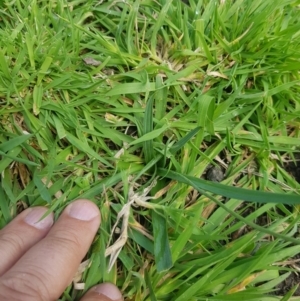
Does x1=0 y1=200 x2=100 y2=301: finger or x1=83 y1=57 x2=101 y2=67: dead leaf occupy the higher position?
x1=83 y1=57 x2=101 y2=67: dead leaf

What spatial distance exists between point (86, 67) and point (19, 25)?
22 centimetres

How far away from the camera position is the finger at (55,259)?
1.17 m

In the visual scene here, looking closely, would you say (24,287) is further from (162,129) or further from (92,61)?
(92,61)

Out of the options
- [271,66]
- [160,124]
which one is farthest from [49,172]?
[271,66]

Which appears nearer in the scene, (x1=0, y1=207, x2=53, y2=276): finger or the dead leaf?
(x1=0, y1=207, x2=53, y2=276): finger

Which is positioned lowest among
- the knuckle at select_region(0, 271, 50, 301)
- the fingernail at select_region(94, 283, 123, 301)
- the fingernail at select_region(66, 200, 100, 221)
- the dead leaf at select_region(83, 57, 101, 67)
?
the fingernail at select_region(94, 283, 123, 301)

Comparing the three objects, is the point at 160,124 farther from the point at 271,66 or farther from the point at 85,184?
the point at 271,66

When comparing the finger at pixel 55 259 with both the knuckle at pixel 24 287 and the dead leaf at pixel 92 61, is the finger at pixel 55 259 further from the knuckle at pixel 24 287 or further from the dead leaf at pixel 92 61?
the dead leaf at pixel 92 61

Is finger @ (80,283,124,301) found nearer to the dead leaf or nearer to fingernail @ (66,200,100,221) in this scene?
fingernail @ (66,200,100,221)

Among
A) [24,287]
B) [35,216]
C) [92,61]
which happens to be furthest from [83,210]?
[92,61]

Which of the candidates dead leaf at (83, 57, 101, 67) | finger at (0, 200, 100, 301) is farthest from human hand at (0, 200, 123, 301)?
dead leaf at (83, 57, 101, 67)

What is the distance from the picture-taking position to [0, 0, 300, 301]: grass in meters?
1.21

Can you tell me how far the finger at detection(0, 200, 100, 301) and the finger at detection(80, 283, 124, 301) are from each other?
63 mm

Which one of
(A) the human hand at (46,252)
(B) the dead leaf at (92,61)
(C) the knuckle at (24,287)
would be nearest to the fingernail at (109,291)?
(A) the human hand at (46,252)
